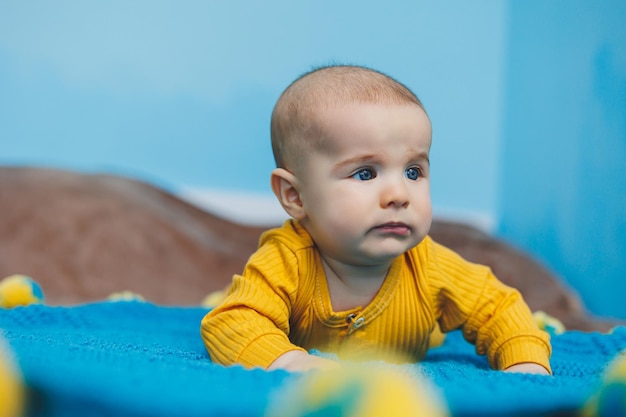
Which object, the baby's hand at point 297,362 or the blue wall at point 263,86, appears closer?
the baby's hand at point 297,362

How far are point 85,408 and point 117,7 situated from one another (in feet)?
6.97

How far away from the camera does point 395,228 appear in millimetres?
906

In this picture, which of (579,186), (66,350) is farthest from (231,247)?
(66,350)

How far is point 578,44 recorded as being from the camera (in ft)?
6.89

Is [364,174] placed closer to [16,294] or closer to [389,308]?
[389,308]

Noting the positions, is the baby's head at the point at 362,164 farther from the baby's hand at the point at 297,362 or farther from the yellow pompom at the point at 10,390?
the yellow pompom at the point at 10,390

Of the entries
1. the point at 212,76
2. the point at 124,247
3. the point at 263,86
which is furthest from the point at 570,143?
the point at 124,247

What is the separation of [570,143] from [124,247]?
1.32 m

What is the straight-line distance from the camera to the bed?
0.54 meters

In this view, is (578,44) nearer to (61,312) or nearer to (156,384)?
(61,312)

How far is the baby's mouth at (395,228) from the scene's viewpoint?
2.97ft

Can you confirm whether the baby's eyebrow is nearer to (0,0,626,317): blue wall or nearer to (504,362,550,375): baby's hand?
(504,362,550,375): baby's hand

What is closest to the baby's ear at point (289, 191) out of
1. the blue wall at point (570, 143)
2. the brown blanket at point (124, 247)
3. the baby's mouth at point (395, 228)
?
the baby's mouth at point (395, 228)

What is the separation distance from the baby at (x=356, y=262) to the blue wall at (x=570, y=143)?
3.25 feet
